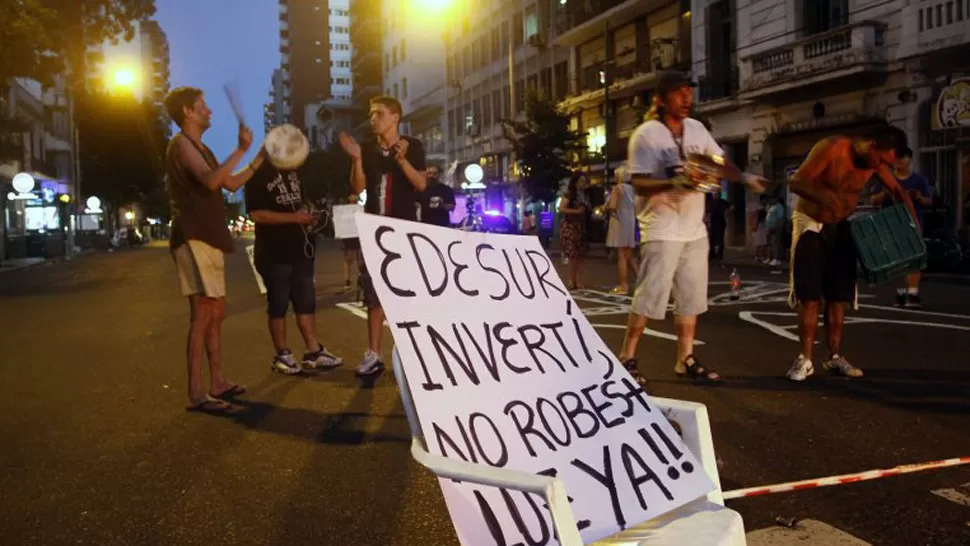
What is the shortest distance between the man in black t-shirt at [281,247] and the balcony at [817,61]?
62.4 ft

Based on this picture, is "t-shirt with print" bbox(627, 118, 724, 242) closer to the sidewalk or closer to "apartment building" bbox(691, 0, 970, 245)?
"apartment building" bbox(691, 0, 970, 245)

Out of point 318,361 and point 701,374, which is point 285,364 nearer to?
point 318,361

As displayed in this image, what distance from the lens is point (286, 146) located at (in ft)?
20.1

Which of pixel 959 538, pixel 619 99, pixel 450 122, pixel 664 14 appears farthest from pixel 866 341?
pixel 450 122

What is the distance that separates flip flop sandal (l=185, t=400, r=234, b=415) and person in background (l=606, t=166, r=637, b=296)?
302 inches

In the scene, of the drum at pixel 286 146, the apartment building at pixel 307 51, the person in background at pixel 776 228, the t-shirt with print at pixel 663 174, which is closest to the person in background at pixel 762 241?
the person in background at pixel 776 228

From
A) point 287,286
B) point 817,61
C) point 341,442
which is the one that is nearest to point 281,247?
point 287,286

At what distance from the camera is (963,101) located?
18.8 meters

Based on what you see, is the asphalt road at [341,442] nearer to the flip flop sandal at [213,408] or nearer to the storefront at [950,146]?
the flip flop sandal at [213,408]

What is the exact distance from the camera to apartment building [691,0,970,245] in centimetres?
1984

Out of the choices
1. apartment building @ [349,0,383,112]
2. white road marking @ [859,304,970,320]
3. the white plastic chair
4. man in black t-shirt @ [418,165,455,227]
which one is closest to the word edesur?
the white plastic chair

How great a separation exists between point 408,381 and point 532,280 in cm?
65

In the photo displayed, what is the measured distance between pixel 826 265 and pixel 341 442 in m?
3.41

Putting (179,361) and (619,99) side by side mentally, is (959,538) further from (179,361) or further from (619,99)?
(619,99)
